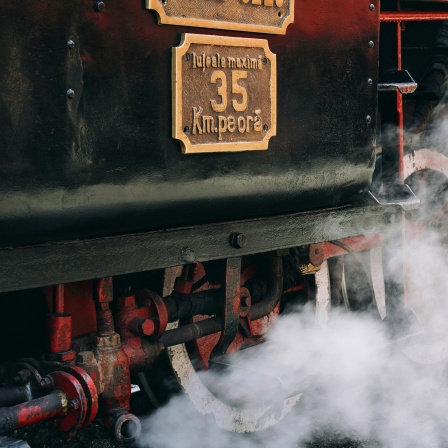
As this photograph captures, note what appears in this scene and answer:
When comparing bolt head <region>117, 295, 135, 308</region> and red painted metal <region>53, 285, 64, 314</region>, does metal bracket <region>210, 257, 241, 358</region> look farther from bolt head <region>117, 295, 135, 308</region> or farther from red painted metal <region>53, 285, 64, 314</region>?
red painted metal <region>53, 285, 64, 314</region>

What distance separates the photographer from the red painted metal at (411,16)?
10.8 ft

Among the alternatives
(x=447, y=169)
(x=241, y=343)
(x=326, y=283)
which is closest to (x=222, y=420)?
(x=241, y=343)

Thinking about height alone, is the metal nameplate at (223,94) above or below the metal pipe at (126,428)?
above

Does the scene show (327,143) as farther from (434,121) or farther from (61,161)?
(434,121)

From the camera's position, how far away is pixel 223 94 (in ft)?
7.77

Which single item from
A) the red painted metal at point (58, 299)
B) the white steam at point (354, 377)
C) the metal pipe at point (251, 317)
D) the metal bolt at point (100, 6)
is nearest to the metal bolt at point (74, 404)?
the red painted metal at point (58, 299)

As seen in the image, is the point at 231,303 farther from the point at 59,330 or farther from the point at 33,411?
the point at 33,411

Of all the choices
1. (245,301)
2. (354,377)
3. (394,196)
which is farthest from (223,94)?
(354,377)

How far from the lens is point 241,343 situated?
3.07m

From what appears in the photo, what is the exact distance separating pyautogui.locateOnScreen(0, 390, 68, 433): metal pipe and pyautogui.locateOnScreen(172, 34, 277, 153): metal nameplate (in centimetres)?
73

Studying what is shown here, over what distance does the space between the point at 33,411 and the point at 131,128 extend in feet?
2.45

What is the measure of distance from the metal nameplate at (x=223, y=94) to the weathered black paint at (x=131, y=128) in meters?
0.03

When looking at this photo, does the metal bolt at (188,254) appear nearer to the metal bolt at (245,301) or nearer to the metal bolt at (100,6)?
the metal bolt at (245,301)

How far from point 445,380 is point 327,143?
1937 mm
